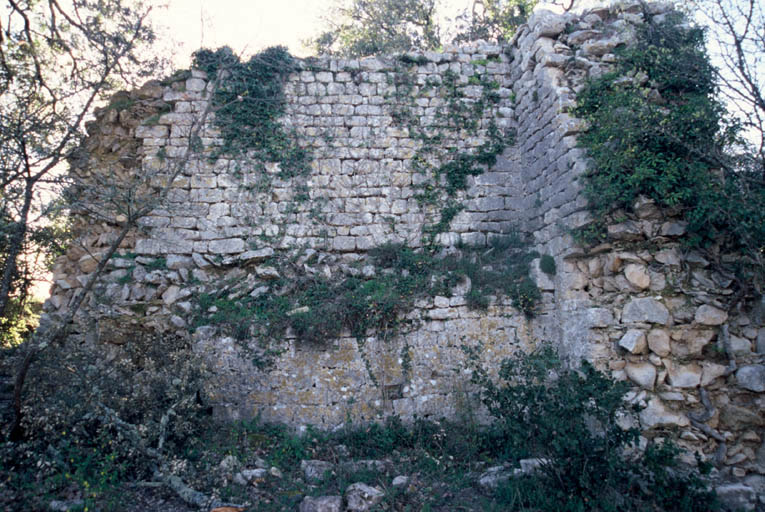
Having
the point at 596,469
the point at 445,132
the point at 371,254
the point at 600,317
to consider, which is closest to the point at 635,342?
the point at 600,317

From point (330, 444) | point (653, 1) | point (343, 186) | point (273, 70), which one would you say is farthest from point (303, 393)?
point (653, 1)

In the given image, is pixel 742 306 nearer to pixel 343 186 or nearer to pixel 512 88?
pixel 512 88

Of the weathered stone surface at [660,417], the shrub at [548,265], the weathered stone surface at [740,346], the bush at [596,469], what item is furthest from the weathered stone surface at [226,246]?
the weathered stone surface at [740,346]

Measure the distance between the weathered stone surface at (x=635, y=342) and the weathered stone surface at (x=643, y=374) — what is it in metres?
0.17

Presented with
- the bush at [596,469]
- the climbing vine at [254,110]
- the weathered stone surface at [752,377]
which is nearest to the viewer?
the bush at [596,469]

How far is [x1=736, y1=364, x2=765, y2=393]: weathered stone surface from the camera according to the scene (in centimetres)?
523

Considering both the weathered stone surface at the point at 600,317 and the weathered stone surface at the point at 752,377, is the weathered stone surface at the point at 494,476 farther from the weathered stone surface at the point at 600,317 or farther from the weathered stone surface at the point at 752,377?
the weathered stone surface at the point at 752,377

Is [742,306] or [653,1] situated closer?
[742,306]

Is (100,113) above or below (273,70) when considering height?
below

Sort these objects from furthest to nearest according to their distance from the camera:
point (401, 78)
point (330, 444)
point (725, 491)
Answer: point (401, 78) → point (330, 444) → point (725, 491)

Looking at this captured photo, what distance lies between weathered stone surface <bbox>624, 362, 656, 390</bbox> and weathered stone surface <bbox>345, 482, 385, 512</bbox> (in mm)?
3188

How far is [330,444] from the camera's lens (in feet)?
19.2

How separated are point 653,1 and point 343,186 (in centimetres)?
544

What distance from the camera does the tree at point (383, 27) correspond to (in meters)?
12.2
